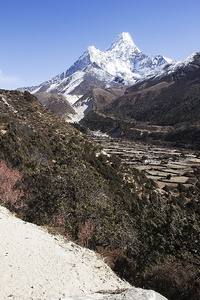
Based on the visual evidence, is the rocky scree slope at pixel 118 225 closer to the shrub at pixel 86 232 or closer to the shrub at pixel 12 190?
the shrub at pixel 86 232

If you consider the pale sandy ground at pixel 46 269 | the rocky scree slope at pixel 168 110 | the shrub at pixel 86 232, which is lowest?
the pale sandy ground at pixel 46 269

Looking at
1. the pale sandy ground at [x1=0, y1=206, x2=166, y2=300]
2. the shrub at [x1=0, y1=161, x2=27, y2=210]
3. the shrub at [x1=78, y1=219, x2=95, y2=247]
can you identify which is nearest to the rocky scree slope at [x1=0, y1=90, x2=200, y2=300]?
the shrub at [x1=78, y1=219, x2=95, y2=247]

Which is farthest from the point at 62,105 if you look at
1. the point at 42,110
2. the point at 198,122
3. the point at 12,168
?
the point at 12,168

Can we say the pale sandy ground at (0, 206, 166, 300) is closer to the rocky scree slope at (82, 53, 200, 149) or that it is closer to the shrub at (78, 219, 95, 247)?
the shrub at (78, 219, 95, 247)

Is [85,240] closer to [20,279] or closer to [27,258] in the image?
[27,258]

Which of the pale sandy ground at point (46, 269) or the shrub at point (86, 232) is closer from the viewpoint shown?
the pale sandy ground at point (46, 269)

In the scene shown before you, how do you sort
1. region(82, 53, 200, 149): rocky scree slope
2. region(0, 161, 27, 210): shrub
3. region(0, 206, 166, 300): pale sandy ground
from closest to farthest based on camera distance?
1. region(0, 206, 166, 300): pale sandy ground
2. region(0, 161, 27, 210): shrub
3. region(82, 53, 200, 149): rocky scree slope

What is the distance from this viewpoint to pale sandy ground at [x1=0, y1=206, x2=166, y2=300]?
5031 millimetres

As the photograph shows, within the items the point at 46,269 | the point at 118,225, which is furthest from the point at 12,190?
the point at 46,269

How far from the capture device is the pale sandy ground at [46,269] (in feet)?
16.5

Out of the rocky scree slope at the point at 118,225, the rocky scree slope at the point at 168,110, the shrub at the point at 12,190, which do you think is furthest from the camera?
the rocky scree slope at the point at 168,110

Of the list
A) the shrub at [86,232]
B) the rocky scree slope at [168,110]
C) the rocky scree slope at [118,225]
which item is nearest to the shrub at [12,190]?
the rocky scree slope at [118,225]

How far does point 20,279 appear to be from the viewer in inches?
207

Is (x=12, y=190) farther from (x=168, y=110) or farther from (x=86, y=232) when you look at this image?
(x=168, y=110)
